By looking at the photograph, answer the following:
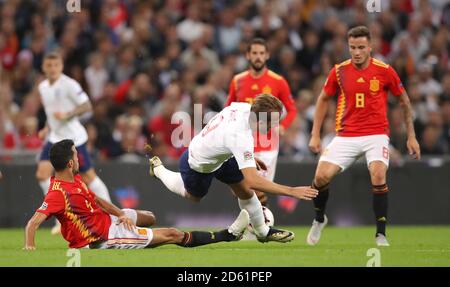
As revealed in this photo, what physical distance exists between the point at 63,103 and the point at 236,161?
13.2 ft

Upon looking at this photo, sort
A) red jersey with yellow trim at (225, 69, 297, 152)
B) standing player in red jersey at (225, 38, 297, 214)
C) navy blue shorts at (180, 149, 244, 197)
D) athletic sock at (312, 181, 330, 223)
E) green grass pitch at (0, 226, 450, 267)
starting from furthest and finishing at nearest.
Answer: red jersey with yellow trim at (225, 69, 297, 152) → standing player in red jersey at (225, 38, 297, 214) → athletic sock at (312, 181, 330, 223) → navy blue shorts at (180, 149, 244, 197) → green grass pitch at (0, 226, 450, 267)

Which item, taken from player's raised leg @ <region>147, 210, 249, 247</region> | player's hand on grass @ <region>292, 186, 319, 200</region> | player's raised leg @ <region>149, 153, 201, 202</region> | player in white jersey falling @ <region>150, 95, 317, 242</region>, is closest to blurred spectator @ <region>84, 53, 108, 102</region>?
player's raised leg @ <region>149, 153, 201, 202</region>

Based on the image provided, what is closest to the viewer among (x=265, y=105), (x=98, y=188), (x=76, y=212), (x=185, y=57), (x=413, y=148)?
(x=76, y=212)

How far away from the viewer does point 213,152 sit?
11281 mm

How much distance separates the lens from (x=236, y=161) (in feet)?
38.4

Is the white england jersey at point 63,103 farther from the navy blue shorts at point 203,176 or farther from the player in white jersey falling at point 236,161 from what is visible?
the navy blue shorts at point 203,176

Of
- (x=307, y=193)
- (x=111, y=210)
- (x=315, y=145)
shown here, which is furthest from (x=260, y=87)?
(x=307, y=193)

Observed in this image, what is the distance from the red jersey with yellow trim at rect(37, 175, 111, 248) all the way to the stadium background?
567cm

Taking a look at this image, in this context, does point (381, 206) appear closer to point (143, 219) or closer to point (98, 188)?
point (143, 219)

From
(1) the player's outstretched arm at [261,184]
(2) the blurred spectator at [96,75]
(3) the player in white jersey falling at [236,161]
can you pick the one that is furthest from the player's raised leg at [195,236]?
(2) the blurred spectator at [96,75]

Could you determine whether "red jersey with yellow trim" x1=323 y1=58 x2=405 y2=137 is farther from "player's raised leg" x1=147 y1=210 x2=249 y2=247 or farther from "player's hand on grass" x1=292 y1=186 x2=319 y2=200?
"player's hand on grass" x1=292 y1=186 x2=319 y2=200

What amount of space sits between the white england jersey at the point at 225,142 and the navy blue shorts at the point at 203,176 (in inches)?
3.4

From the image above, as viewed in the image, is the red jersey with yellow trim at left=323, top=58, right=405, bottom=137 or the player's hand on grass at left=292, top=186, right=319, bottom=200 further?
the red jersey with yellow trim at left=323, top=58, right=405, bottom=137

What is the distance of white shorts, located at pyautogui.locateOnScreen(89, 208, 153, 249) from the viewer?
1082 centimetres
